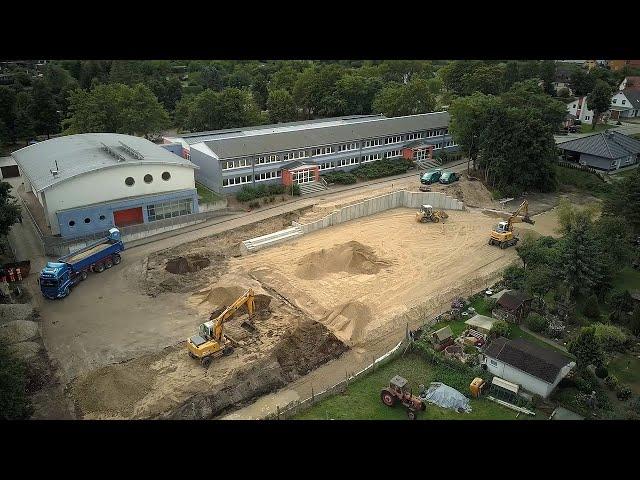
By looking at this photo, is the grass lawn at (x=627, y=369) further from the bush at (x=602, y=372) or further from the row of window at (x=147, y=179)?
the row of window at (x=147, y=179)

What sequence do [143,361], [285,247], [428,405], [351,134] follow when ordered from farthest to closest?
[351,134] → [285,247] → [143,361] → [428,405]

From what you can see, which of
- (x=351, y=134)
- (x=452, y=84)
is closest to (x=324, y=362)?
(x=351, y=134)

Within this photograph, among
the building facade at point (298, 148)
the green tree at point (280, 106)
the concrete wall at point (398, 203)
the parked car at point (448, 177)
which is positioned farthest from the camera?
the green tree at point (280, 106)

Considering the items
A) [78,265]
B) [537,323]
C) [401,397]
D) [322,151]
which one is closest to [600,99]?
[322,151]

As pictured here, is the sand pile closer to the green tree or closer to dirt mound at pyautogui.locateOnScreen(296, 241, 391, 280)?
dirt mound at pyautogui.locateOnScreen(296, 241, 391, 280)

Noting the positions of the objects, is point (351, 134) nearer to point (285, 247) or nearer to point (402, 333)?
point (285, 247)

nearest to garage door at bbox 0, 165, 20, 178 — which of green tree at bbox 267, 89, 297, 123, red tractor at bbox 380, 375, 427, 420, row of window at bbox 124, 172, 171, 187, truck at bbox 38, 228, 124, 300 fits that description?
row of window at bbox 124, 172, 171, 187

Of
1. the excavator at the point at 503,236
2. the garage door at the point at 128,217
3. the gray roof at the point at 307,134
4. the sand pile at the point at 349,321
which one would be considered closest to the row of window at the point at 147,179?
the garage door at the point at 128,217
